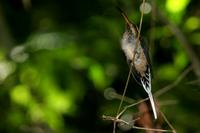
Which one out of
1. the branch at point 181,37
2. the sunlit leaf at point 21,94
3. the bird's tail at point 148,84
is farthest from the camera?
the sunlit leaf at point 21,94

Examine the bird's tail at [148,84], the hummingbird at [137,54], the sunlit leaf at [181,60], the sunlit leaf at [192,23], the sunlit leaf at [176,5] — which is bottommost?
the bird's tail at [148,84]

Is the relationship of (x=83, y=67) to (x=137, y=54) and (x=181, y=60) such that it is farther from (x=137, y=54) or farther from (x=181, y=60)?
(x=137, y=54)

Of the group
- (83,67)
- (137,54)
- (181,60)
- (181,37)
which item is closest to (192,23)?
(181,60)

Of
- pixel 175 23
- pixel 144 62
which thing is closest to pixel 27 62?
pixel 175 23

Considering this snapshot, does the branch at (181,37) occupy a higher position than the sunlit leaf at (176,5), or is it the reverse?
the sunlit leaf at (176,5)

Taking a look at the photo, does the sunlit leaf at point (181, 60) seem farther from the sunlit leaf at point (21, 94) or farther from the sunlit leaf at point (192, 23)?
the sunlit leaf at point (21, 94)

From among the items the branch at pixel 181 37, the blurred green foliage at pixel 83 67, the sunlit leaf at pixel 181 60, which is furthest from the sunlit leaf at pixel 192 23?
the branch at pixel 181 37

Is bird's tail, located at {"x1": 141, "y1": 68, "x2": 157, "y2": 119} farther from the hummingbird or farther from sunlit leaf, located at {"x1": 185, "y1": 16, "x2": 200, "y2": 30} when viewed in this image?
sunlit leaf, located at {"x1": 185, "y1": 16, "x2": 200, "y2": 30}

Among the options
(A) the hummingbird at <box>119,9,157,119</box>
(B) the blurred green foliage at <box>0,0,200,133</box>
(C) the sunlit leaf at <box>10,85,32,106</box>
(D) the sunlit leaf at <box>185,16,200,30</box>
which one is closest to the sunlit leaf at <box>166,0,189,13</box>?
(B) the blurred green foliage at <box>0,0,200,133</box>
